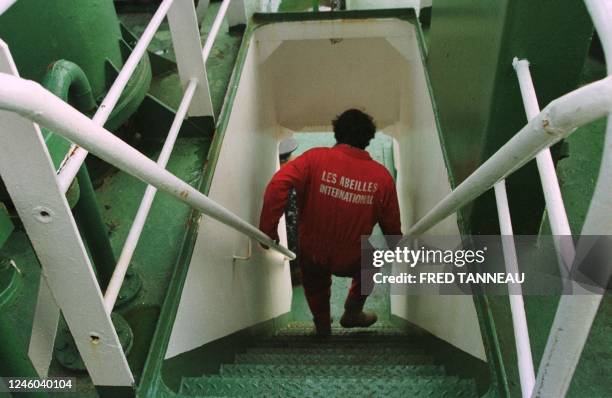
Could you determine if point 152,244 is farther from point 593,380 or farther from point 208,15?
point 208,15

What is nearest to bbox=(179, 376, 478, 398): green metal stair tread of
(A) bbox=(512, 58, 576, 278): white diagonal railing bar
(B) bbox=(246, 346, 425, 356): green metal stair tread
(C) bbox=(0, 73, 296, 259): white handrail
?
(A) bbox=(512, 58, 576, 278): white diagonal railing bar

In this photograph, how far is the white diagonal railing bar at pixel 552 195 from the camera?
3.10ft

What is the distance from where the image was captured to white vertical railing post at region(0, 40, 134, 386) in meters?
0.96

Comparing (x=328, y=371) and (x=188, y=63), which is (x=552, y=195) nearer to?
(x=328, y=371)

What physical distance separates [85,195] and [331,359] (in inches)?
71.1

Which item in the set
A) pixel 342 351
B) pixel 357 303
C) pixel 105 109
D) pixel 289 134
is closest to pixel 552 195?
pixel 105 109

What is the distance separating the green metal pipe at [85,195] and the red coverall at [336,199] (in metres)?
1.15

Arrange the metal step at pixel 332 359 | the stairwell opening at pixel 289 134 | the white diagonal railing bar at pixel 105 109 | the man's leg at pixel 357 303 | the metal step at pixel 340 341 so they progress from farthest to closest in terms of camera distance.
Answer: the metal step at pixel 340 341 → the man's leg at pixel 357 303 → the metal step at pixel 332 359 → the stairwell opening at pixel 289 134 → the white diagonal railing bar at pixel 105 109

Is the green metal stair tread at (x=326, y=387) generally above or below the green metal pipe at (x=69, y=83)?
below

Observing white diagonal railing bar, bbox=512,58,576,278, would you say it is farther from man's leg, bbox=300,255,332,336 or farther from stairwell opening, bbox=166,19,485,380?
man's leg, bbox=300,255,332,336

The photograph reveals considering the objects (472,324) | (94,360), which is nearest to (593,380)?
(472,324)

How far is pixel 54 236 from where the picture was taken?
1.10m

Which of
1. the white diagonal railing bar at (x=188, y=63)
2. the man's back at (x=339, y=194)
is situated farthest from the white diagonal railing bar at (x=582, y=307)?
the man's back at (x=339, y=194)

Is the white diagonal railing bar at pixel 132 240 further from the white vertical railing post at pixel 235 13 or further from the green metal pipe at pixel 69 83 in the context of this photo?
the white vertical railing post at pixel 235 13
